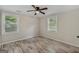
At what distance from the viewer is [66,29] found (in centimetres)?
246

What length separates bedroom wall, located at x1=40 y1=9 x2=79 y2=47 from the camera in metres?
1.87

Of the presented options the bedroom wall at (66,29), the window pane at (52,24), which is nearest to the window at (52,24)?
the window pane at (52,24)

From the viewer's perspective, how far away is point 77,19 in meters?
2.37

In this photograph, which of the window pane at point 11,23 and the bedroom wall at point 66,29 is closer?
the window pane at point 11,23

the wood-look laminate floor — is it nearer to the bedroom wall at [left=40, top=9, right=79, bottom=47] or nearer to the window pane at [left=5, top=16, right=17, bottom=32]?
the bedroom wall at [left=40, top=9, right=79, bottom=47]

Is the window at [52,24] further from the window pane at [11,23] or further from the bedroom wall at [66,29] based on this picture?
the window pane at [11,23]

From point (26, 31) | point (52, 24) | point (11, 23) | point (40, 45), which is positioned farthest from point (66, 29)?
point (11, 23)

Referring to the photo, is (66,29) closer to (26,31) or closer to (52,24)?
(52,24)

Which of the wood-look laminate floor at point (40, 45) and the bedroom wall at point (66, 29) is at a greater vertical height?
the bedroom wall at point (66, 29)

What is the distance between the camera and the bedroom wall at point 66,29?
1868mm
